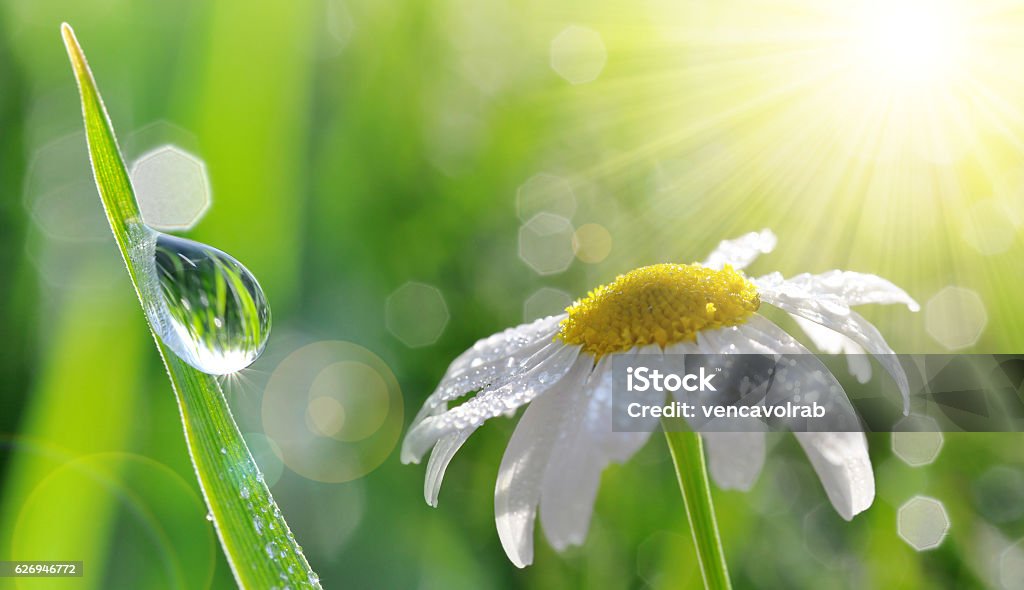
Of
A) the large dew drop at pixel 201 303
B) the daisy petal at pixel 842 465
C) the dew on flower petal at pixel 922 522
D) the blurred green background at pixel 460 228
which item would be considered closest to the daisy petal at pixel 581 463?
the daisy petal at pixel 842 465

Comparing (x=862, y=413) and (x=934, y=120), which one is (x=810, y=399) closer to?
(x=862, y=413)

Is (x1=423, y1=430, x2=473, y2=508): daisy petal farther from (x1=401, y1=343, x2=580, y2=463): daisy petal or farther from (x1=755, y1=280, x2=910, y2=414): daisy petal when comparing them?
(x1=755, y1=280, x2=910, y2=414): daisy petal

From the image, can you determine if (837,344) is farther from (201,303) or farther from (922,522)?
(922,522)

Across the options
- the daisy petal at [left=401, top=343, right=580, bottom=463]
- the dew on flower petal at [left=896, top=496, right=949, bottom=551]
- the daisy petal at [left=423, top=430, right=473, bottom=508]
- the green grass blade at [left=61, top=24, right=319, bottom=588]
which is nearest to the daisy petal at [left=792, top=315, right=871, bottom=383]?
the daisy petal at [left=401, top=343, right=580, bottom=463]

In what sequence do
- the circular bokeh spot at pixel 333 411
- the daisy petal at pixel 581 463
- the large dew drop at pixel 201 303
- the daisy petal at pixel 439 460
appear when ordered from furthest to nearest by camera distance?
1. the circular bokeh spot at pixel 333 411
2. the daisy petal at pixel 439 460
3. the large dew drop at pixel 201 303
4. the daisy petal at pixel 581 463

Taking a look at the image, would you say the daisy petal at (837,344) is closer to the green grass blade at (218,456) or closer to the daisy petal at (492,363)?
the daisy petal at (492,363)

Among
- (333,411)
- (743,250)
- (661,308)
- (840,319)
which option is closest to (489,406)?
(661,308)
